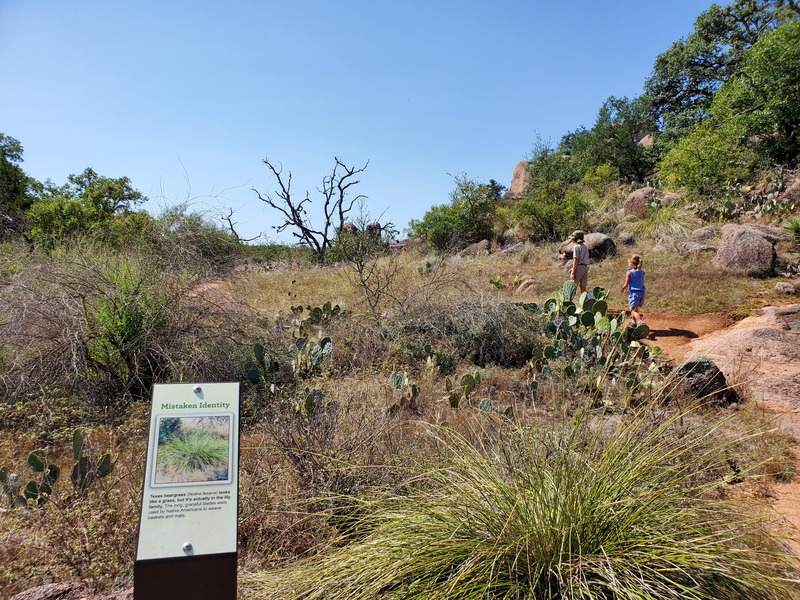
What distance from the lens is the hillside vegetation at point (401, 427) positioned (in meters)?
2.22

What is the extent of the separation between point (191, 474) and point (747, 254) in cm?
1252

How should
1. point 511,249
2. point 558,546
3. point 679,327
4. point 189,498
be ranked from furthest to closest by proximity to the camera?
point 511,249 < point 679,327 < point 558,546 < point 189,498

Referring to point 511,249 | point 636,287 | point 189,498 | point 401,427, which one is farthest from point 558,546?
point 511,249

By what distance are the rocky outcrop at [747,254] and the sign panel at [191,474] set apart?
12079 mm

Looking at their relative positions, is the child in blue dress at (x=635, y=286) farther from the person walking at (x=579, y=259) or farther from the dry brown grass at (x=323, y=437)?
the dry brown grass at (x=323, y=437)

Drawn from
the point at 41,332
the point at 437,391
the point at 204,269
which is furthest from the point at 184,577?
the point at 204,269

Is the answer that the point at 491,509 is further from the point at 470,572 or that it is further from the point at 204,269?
the point at 204,269

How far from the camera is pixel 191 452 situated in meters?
2.07

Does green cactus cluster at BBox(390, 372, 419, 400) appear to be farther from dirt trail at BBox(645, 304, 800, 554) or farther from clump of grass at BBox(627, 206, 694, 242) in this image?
clump of grass at BBox(627, 206, 694, 242)

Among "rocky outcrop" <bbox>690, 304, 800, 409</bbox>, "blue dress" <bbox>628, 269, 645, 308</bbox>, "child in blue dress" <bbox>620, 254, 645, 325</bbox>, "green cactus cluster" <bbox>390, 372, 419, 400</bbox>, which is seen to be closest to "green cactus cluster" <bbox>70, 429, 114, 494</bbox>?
"green cactus cluster" <bbox>390, 372, 419, 400</bbox>

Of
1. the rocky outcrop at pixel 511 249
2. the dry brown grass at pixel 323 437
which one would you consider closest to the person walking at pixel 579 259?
the dry brown grass at pixel 323 437

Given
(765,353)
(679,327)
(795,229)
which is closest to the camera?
(765,353)

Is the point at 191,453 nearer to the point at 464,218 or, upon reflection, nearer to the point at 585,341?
the point at 585,341

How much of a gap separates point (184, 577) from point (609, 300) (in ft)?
35.2
